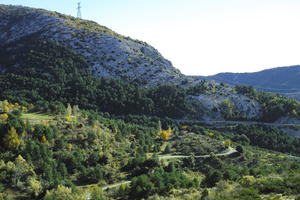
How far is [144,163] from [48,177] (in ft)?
72.9

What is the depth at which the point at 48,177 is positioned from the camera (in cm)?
5062

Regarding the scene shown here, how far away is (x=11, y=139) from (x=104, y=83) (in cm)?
9013

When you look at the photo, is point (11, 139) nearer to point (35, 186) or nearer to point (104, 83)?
point (35, 186)

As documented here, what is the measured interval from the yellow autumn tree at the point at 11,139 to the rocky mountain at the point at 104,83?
48.9 m

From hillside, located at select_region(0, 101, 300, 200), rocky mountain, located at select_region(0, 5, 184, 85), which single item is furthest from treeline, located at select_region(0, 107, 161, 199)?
rocky mountain, located at select_region(0, 5, 184, 85)

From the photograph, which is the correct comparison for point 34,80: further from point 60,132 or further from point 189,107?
point 189,107

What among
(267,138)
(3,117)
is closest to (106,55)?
(267,138)

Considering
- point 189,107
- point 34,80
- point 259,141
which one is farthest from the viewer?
point 189,107

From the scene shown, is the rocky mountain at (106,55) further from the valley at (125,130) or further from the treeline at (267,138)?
the treeline at (267,138)

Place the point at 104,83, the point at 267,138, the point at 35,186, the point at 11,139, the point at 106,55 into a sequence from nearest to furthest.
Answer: the point at 35,186, the point at 11,139, the point at 267,138, the point at 104,83, the point at 106,55

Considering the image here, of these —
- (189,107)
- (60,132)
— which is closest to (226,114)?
(189,107)

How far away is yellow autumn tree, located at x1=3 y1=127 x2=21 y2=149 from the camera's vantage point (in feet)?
185

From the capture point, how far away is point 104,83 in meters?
145

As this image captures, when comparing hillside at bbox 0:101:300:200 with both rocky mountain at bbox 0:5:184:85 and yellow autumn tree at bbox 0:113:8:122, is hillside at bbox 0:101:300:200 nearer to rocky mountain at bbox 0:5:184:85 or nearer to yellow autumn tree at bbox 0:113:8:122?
yellow autumn tree at bbox 0:113:8:122
